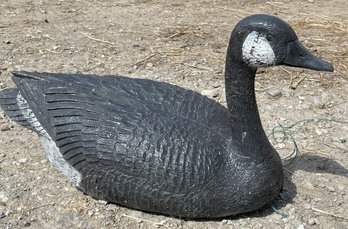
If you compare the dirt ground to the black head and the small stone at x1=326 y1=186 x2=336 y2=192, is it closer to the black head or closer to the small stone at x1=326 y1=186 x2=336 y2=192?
the small stone at x1=326 y1=186 x2=336 y2=192

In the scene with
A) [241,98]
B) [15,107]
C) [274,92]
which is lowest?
[274,92]

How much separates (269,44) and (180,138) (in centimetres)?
76

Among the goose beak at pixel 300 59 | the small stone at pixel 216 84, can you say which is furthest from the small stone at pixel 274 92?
the goose beak at pixel 300 59

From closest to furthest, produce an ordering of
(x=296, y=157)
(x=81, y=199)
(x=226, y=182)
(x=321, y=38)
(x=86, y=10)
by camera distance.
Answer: (x=226, y=182), (x=81, y=199), (x=296, y=157), (x=321, y=38), (x=86, y=10)

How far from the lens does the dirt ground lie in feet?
12.6

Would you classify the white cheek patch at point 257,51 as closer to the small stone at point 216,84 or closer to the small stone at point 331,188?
the small stone at point 331,188

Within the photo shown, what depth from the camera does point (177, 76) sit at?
18.6ft

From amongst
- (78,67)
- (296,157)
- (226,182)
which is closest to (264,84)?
(296,157)

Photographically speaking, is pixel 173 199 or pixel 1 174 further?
pixel 1 174

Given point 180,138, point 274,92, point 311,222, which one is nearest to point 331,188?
point 311,222

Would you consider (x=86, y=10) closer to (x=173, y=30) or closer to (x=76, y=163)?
(x=173, y=30)

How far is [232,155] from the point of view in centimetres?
352

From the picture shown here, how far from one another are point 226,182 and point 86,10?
14.3 feet

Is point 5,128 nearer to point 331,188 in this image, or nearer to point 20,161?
point 20,161
